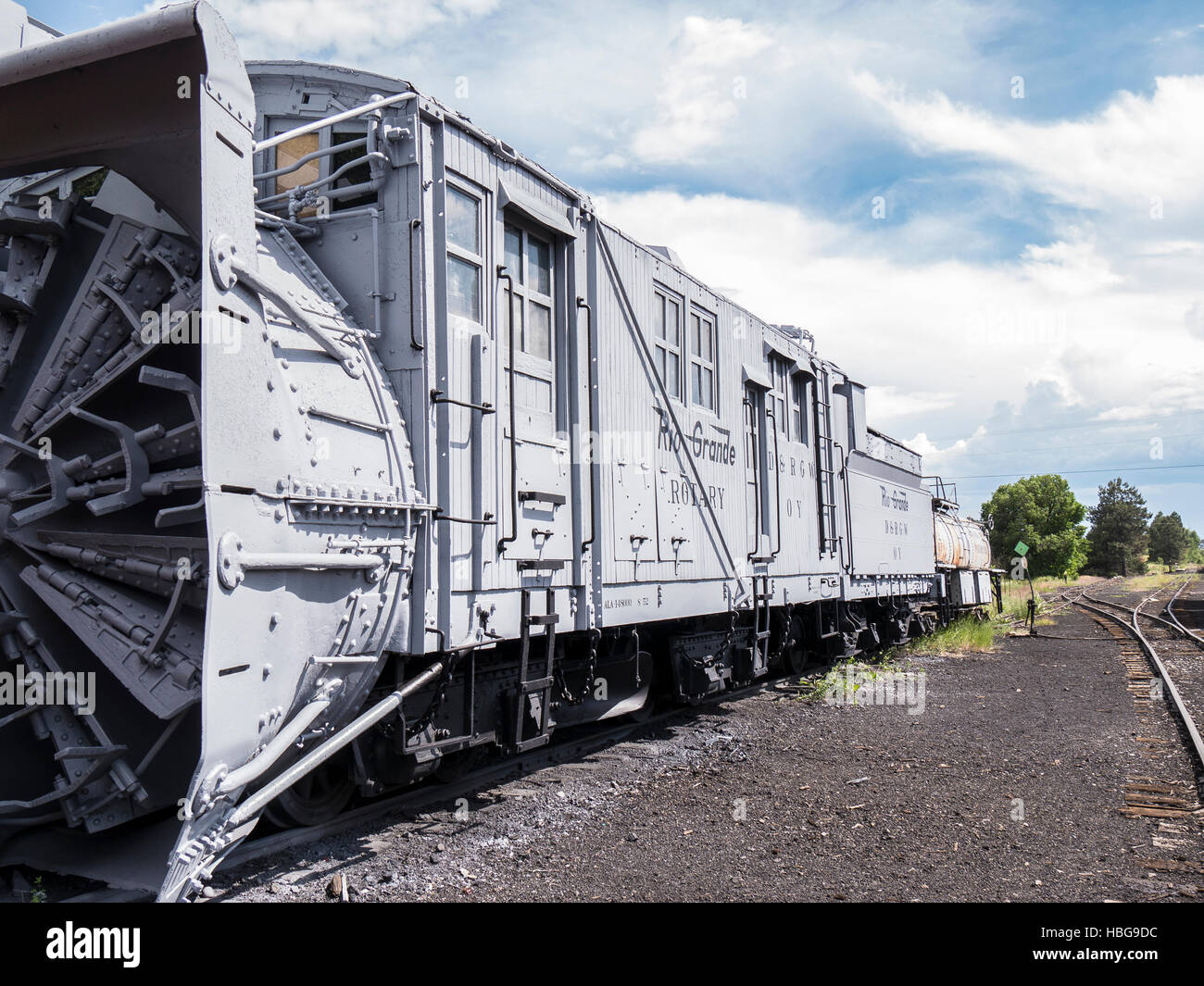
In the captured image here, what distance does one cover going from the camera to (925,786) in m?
6.77

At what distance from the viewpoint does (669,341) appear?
8.09 metres

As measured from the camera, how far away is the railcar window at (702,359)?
8539mm

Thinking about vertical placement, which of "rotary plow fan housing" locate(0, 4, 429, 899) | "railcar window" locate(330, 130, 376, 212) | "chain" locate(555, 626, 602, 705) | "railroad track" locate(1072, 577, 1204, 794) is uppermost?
"railcar window" locate(330, 130, 376, 212)

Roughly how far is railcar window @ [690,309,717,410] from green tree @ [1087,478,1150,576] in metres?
96.8

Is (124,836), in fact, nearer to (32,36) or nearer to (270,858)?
(270,858)

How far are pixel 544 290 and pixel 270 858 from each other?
396cm

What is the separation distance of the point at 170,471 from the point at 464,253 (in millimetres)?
2038

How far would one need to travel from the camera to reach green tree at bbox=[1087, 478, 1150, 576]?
9362 cm

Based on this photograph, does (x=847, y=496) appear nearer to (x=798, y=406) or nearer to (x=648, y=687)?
(x=798, y=406)

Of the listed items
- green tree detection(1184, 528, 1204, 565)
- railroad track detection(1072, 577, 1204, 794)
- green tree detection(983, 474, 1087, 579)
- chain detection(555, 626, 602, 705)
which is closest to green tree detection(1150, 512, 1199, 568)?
green tree detection(1184, 528, 1204, 565)

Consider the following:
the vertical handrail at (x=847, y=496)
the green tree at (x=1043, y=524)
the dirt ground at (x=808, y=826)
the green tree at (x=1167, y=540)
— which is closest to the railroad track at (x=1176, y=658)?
the dirt ground at (x=808, y=826)

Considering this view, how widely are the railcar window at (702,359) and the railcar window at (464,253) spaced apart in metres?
3.35

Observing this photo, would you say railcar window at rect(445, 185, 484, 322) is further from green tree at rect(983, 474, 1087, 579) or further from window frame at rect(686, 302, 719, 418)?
green tree at rect(983, 474, 1087, 579)
